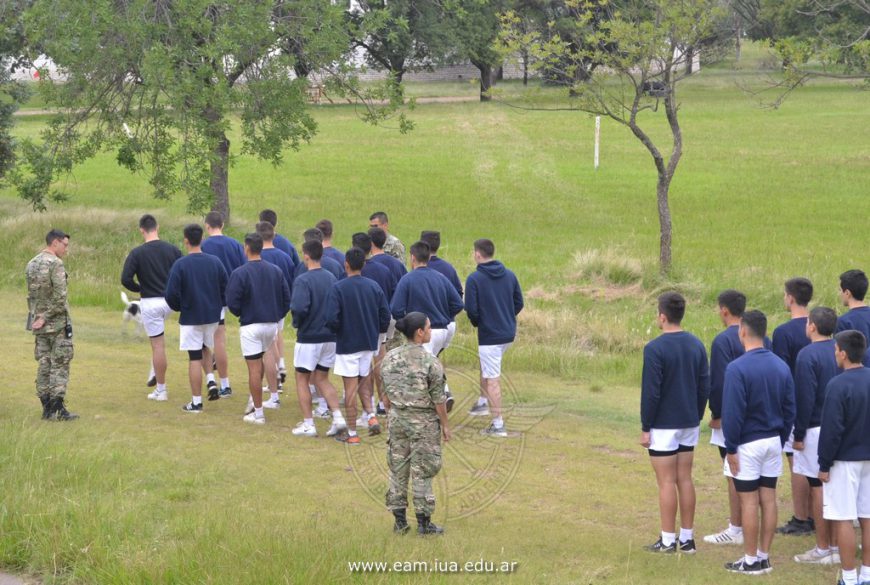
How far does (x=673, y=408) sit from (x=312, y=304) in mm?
4350

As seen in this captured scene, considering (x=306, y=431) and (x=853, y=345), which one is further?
(x=306, y=431)

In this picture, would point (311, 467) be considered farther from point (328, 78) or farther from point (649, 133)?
point (649, 133)

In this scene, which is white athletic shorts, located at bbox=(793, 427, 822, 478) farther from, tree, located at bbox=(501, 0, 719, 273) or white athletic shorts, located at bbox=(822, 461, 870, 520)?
tree, located at bbox=(501, 0, 719, 273)

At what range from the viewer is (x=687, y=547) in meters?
8.50

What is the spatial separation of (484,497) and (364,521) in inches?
53.2

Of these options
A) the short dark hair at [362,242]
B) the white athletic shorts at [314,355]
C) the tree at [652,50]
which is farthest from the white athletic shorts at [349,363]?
the tree at [652,50]

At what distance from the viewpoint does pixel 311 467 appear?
10461mm

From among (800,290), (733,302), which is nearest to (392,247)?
(733,302)

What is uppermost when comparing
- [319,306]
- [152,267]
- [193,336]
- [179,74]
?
[179,74]

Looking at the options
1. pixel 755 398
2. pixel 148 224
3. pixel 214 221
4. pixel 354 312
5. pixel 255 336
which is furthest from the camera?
pixel 214 221

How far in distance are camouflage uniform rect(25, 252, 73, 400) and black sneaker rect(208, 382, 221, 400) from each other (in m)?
1.86

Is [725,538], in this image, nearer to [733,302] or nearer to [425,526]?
[733,302]

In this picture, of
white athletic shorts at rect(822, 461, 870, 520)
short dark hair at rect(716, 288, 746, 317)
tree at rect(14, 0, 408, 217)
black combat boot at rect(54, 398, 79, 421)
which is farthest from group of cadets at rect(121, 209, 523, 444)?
tree at rect(14, 0, 408, 217)

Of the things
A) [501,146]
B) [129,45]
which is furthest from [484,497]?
[501,146]
